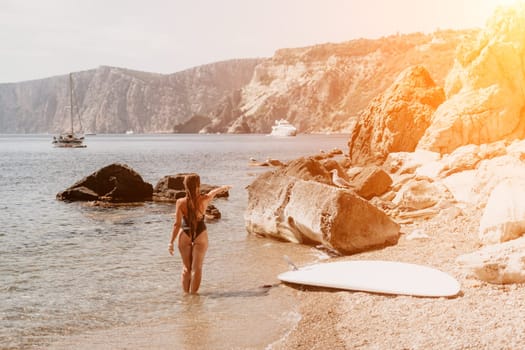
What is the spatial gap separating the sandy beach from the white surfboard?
14 centimetres

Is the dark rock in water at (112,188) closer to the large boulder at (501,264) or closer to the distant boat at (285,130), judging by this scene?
the large boulder at (501,264)

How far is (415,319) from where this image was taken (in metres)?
7.25

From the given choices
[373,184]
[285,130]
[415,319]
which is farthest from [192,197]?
[285,130]

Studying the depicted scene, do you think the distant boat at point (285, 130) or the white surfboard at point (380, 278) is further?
the distant boat at point (285, 130)

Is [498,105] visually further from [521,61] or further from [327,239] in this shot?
[327,239]

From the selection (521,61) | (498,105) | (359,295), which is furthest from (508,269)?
(521,61)

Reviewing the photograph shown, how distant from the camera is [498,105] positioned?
2128cm

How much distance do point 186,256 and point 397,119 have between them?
20638 millimetres

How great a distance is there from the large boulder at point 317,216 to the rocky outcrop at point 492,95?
9.91 metres

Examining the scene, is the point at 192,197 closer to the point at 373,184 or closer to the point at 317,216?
the point at 317,216

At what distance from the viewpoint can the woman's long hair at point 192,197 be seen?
9.48 metres

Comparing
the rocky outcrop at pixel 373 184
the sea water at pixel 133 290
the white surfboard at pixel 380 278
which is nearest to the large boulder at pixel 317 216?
the sea water at pixel 133 290

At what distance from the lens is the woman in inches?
379

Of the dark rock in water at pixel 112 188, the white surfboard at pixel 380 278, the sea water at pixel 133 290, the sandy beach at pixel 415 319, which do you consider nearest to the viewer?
the sandy beach at pixel 415 319
